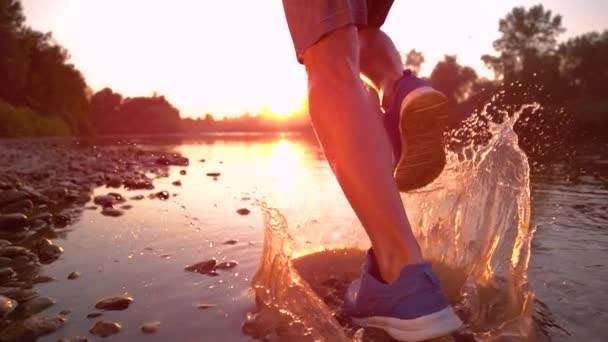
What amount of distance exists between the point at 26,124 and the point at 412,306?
3400cm

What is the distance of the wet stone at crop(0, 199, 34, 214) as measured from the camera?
3.92 metres

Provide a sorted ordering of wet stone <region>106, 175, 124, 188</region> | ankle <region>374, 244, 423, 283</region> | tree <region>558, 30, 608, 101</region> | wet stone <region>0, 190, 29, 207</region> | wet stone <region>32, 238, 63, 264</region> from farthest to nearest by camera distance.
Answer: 1. tree <region>558, 30, 608, 101</region>
2. wet stone <region>106, 175, 124, 188</region>
3. wet stone <region>0, 190, 29, 207</region>
4. wet stone <region>32, 238, 63, 264</region>
5. ankle <region>374, 244, 423, 283</region>

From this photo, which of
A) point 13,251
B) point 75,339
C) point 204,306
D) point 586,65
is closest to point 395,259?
point 204,306

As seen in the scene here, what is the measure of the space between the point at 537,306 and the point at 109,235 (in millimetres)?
2488

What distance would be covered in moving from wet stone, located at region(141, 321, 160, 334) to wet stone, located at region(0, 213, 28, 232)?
206 cm

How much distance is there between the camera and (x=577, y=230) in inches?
128

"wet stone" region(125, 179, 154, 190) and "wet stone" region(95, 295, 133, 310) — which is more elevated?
"wet stone" region(95, 295, 133, 310)

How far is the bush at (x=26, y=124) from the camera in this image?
27750 millimetres

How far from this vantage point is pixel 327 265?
7.83ft

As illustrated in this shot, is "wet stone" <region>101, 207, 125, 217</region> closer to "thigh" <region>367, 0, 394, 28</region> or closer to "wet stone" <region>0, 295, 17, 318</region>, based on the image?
"wet stone" <region>0, 295, 17, 318</region>

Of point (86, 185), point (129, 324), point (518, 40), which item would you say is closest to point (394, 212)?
point (129, 324)

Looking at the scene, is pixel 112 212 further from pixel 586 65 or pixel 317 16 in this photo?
pixel 586 65

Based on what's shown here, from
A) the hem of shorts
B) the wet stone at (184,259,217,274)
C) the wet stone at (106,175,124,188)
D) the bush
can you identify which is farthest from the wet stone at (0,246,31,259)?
the bush

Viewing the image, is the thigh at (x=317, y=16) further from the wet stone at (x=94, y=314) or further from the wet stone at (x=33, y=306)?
the wet stone at (x=33, y=306)
